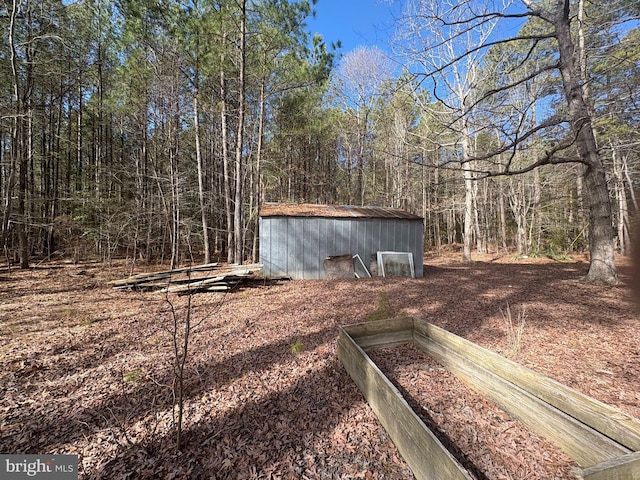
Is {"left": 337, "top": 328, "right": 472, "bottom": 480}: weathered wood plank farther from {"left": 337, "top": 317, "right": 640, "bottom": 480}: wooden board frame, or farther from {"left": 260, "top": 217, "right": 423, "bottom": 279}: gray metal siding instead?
{"left": 260, "top": 217, "right": 423, "bottom": 279}: gray metal siding

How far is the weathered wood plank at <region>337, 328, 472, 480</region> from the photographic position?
1593mm

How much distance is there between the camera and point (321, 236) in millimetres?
Result: 8461

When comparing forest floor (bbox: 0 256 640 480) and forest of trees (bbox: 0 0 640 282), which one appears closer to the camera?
forest floor (bbox: 0 256 640 480)

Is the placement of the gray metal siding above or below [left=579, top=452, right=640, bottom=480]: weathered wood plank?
above

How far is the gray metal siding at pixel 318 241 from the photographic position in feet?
26.9

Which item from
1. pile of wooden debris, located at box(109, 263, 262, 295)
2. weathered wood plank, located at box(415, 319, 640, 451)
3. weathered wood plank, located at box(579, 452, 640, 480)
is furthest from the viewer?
pile of wooden debris, located at box(109, 263, 262, 295)

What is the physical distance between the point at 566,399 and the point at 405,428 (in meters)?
1.29

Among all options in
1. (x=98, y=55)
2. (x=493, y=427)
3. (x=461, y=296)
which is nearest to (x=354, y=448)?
(x=493, y=427)

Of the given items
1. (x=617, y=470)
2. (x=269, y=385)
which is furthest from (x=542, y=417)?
(x=269, y=385)

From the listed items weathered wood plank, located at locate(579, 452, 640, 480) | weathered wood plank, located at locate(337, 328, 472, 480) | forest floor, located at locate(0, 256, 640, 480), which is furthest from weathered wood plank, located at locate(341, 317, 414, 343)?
weathered wood plank, located at locate(579, 452, 640, 480)

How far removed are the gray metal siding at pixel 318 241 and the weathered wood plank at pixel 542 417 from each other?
18.8 ft

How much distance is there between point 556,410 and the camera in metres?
2.04

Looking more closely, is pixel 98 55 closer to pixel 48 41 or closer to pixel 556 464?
pixel 48 41

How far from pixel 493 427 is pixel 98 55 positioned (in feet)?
59.6
